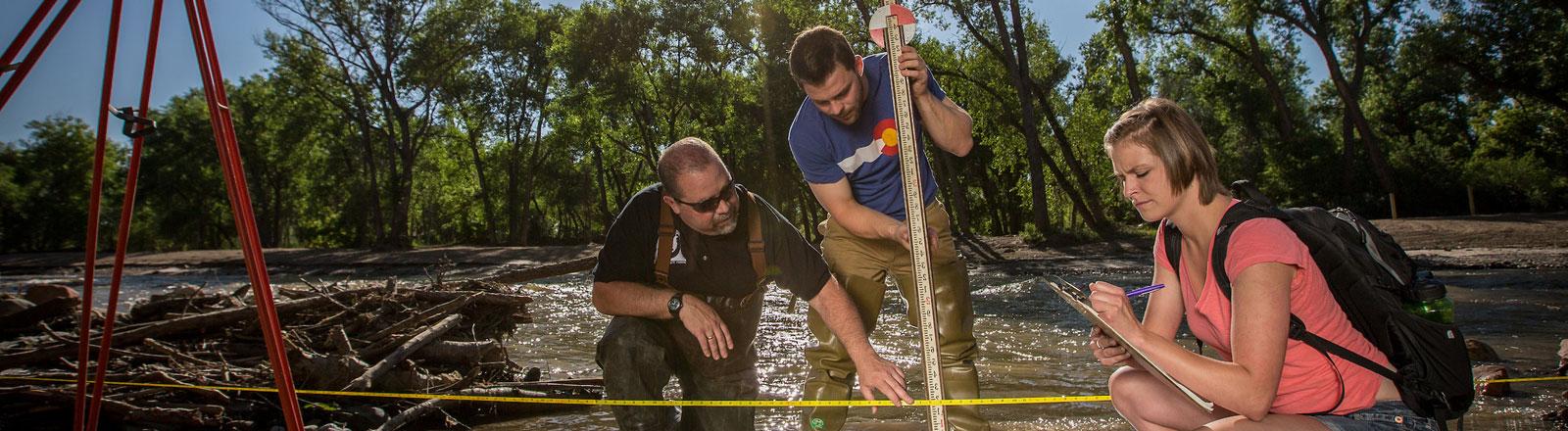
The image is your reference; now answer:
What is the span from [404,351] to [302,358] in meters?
0.66

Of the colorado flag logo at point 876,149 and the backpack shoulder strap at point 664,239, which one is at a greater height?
the colorado flag logo at point 876,149

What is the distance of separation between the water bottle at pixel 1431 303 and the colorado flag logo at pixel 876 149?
2352 mm

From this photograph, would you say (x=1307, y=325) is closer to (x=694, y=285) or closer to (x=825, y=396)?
(x=825, y=396)

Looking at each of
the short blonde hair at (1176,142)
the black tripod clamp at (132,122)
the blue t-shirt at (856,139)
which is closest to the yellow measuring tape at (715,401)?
the short blonde hair at (1176,142)

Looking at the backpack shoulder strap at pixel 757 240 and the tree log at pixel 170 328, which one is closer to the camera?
the backpack shoulder strap at pixel 757 240

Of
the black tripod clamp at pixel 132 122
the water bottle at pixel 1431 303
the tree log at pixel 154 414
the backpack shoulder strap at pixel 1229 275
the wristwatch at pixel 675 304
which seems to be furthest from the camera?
the tree log at pixel 154 414

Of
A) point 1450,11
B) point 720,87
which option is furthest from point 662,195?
point 1450,11

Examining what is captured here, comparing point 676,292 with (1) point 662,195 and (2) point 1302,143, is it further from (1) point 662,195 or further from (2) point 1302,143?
(2) point 1302,143

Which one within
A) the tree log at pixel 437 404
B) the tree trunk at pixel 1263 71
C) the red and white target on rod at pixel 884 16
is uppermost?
the tree trunk at pixel 1263 71

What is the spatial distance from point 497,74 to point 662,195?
34.2 meters

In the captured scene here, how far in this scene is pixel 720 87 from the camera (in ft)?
99.8

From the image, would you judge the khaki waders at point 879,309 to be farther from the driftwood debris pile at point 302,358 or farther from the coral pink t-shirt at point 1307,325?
the driftwood debris pile at point 302,358

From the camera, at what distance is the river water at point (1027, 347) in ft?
17.7

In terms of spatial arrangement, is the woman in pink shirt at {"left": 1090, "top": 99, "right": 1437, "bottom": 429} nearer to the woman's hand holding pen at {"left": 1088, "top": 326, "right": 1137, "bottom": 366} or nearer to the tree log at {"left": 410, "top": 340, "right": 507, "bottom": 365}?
the woman's hand holding pen at {"left": 1088, "top": 326, "right": 1137, "bottom": 366}
